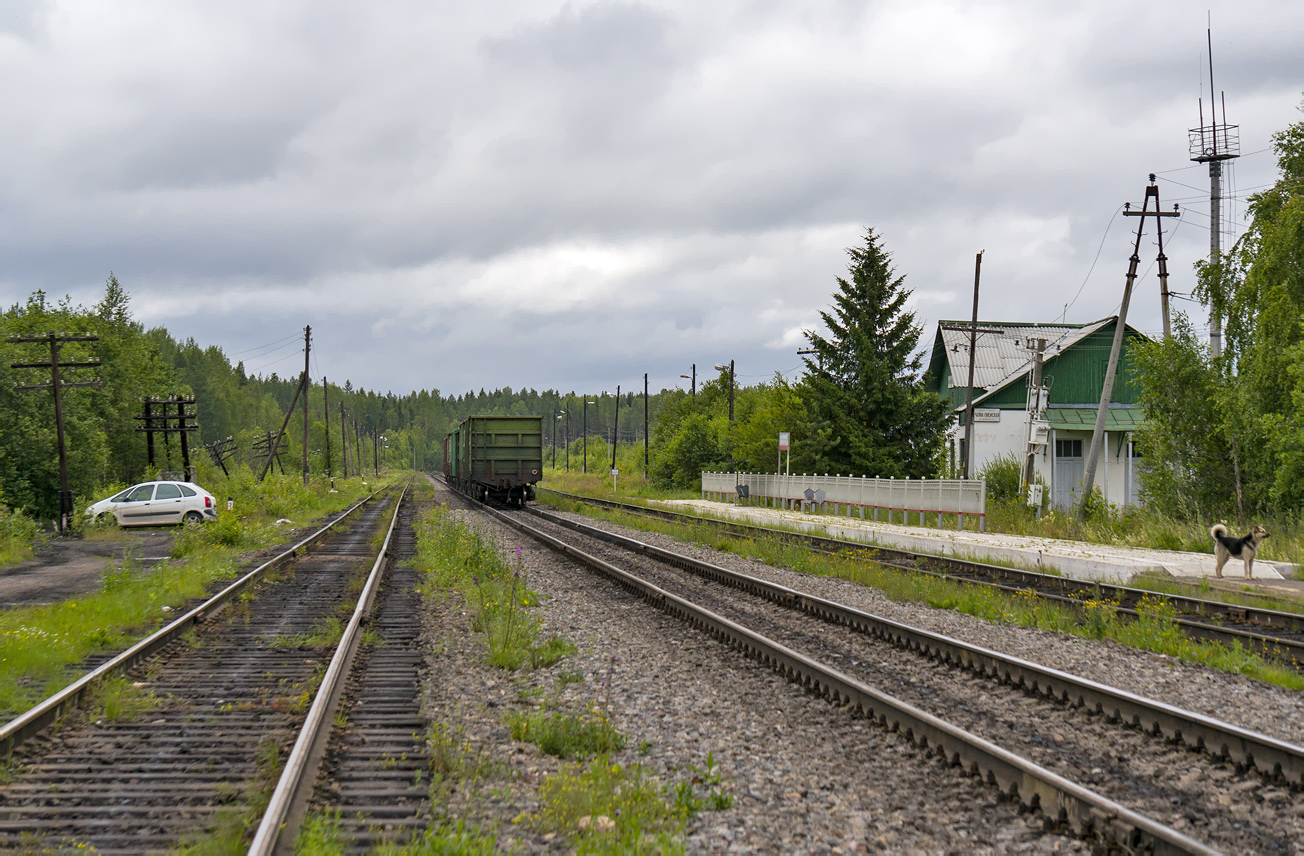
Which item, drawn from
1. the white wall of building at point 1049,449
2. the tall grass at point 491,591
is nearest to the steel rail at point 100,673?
the tall grass at point 491,591

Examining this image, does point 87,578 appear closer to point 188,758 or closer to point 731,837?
point 188,758

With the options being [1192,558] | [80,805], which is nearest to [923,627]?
[80,805]

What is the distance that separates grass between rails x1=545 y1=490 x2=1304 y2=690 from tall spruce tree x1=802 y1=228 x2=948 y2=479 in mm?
21218

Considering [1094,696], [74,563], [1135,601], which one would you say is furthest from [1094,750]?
[74,563]

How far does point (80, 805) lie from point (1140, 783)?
6.12 meters

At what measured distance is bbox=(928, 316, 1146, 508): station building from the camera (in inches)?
1443

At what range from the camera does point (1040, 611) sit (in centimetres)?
1180

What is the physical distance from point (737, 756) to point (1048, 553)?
1484 centimetres

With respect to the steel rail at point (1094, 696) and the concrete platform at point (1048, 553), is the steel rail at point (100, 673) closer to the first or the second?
the steel rail at point (1094, 696)

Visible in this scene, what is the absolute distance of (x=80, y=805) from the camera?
5023mm

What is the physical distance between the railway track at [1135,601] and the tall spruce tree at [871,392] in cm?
1924

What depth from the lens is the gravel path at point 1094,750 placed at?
489cm

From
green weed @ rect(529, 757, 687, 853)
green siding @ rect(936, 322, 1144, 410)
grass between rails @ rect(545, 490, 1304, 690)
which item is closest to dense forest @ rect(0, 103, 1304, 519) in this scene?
green siding @ rect(936, 322, 1144, 410)

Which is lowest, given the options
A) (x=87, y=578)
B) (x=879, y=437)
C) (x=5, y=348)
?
(x=87, y=578)
